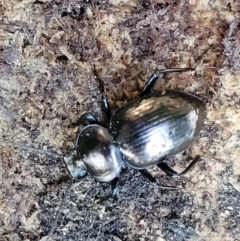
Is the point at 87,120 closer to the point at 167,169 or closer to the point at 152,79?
the point at 152,79

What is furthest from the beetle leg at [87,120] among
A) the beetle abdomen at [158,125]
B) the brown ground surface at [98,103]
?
the beetle abdomen at [158,125]

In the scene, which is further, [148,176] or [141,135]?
[148,176]

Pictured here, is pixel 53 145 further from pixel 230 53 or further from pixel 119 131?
pixel 230 53

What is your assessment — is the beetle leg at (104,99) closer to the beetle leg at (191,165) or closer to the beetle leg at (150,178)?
the beetle leg at (150,178)

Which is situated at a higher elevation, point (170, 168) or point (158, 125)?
point (158, 125)

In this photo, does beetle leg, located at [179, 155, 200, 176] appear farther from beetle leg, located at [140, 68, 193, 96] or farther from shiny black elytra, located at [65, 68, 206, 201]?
beetle leg, located at [140, 68, 193, 96]

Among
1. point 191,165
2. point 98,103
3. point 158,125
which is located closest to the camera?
point 158,125

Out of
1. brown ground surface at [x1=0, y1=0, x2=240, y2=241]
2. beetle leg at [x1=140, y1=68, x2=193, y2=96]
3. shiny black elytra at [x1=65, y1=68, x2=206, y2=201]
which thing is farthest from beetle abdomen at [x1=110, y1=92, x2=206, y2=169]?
brown ground surface at [x1=0, y1=0, x2=240, y2=241]

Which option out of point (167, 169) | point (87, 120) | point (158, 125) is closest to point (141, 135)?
point (158, 125)
